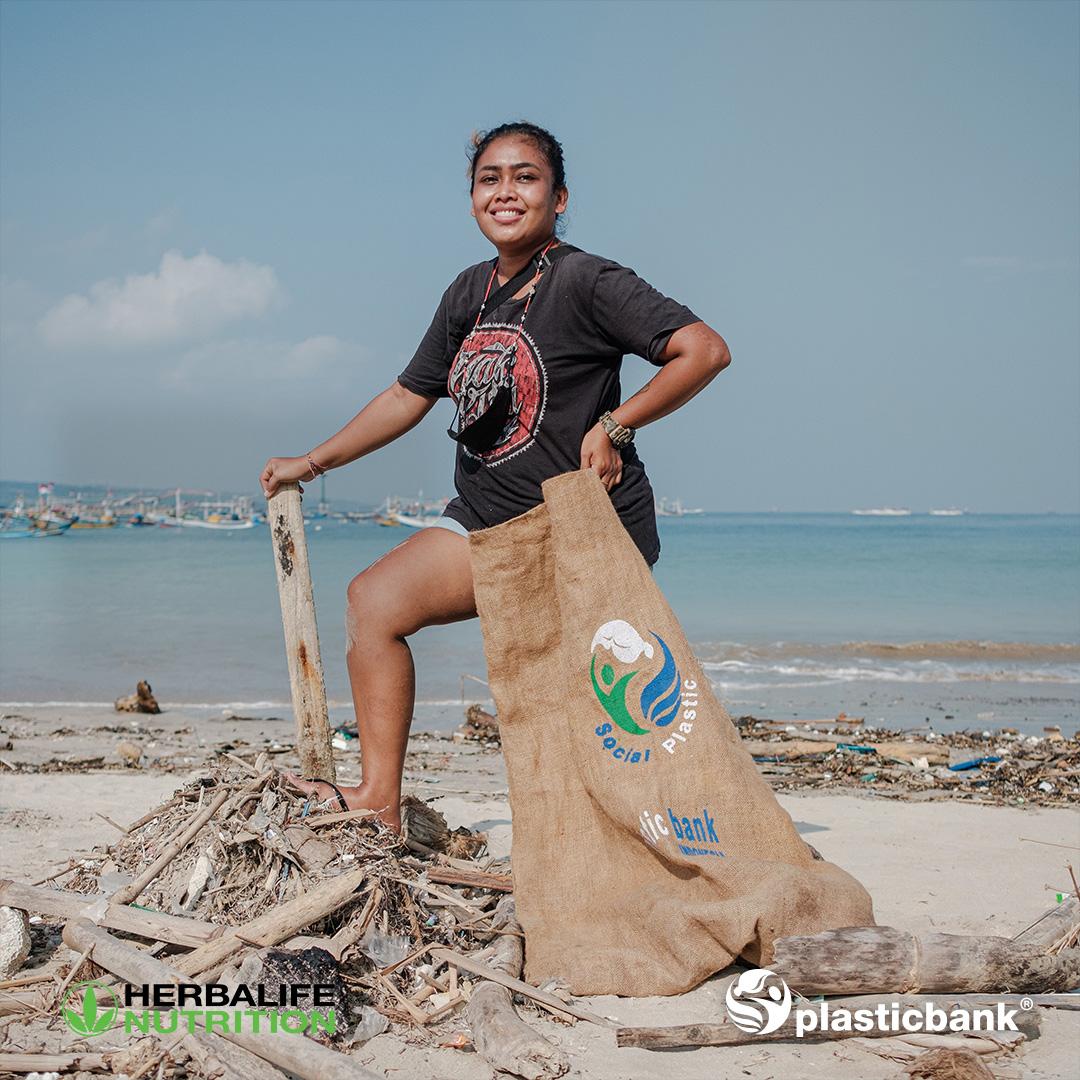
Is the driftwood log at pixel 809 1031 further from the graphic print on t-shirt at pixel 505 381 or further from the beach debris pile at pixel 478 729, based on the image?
the beach debris pile at pixel 478 729

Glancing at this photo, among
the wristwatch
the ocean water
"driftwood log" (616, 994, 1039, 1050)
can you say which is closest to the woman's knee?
the wristwatch

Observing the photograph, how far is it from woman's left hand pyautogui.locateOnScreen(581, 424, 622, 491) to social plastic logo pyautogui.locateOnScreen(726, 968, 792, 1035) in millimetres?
1461

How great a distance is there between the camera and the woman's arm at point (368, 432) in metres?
3.79

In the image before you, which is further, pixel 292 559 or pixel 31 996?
pixel 292 559

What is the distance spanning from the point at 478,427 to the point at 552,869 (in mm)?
1413

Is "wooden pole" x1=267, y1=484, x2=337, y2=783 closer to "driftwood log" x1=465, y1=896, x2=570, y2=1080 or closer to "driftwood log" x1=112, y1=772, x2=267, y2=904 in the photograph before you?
"driftwood log" x1=112, y1=772, x2=267, y2=904

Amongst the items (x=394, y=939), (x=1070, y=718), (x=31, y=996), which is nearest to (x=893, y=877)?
(x=394, y=939)

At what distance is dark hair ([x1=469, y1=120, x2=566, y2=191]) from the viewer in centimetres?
331

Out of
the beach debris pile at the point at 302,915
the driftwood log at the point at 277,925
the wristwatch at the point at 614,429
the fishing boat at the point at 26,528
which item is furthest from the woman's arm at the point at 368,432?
the fishing boat at the point at 26,528

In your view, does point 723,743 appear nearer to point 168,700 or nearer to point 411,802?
point 411,802

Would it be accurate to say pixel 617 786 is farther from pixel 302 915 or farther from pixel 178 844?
pixel 178 844

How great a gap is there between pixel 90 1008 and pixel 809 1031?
188 centimetres

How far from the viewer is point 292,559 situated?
3922 mm

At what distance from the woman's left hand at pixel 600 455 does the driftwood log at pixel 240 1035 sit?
1716mm
